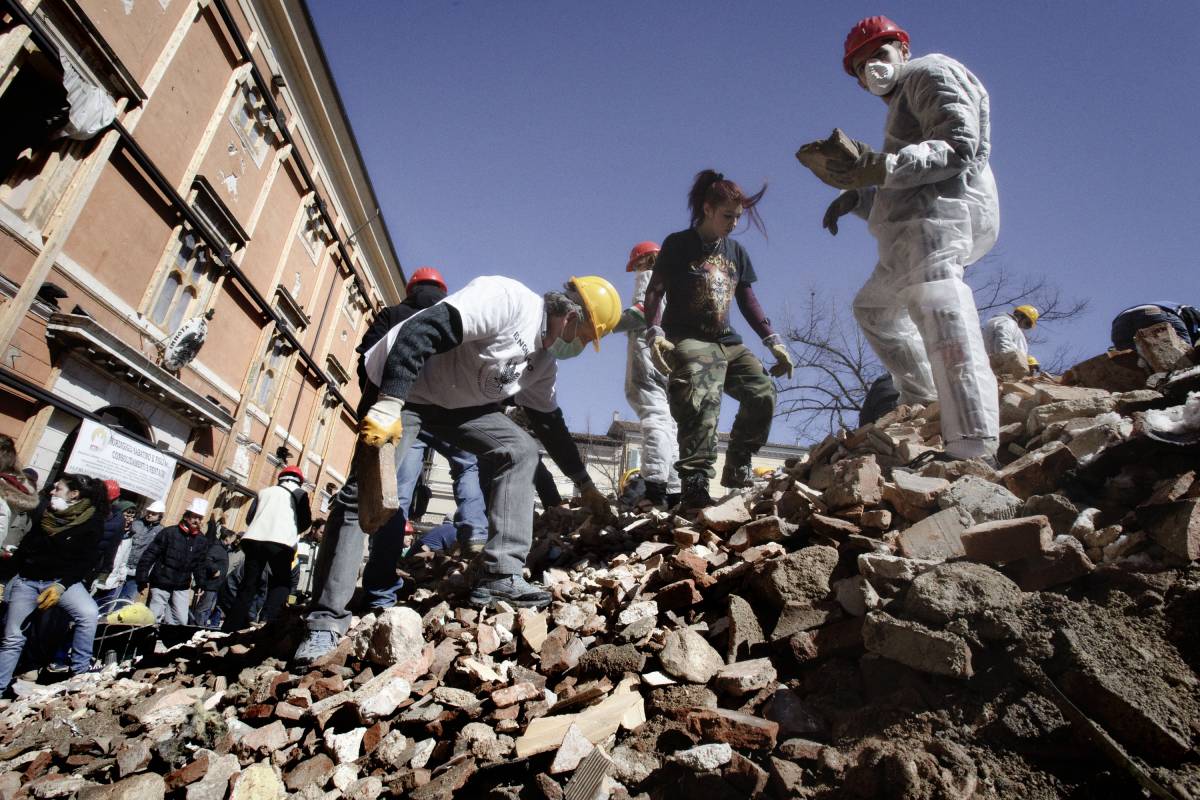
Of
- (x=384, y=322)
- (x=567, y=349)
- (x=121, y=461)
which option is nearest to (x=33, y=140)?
(x=121, y=461)

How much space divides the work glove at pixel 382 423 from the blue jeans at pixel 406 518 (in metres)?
0.36

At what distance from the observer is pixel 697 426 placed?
3.94 m

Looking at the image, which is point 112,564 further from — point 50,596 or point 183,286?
point 183,286

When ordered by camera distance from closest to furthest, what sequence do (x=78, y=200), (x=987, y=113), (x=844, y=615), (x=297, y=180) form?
(x=844, y=615) < (x=987, y=113) < (x=78, y=200) < (x=297, y=180)

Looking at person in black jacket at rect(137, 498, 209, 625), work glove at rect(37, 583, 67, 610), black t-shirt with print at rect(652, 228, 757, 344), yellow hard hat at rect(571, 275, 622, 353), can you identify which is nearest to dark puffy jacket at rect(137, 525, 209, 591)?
person in black jacket at rect(137, 498, 209, 625)

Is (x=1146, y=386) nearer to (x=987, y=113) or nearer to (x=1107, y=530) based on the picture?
(x=987, y=113)

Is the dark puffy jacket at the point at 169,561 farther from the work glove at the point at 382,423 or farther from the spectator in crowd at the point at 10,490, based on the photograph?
the work glove at the point at 382,423

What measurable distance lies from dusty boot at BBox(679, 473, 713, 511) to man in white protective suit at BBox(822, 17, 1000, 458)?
1.47 metres

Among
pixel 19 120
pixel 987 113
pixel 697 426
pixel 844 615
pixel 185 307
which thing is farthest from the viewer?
pixel 185 307

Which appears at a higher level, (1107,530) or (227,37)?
(227,37)

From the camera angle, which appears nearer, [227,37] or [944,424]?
[944,424]

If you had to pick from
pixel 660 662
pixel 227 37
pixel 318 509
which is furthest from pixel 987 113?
pixel 318 509

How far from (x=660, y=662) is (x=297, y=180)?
14040 millimetres

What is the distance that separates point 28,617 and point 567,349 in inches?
175
